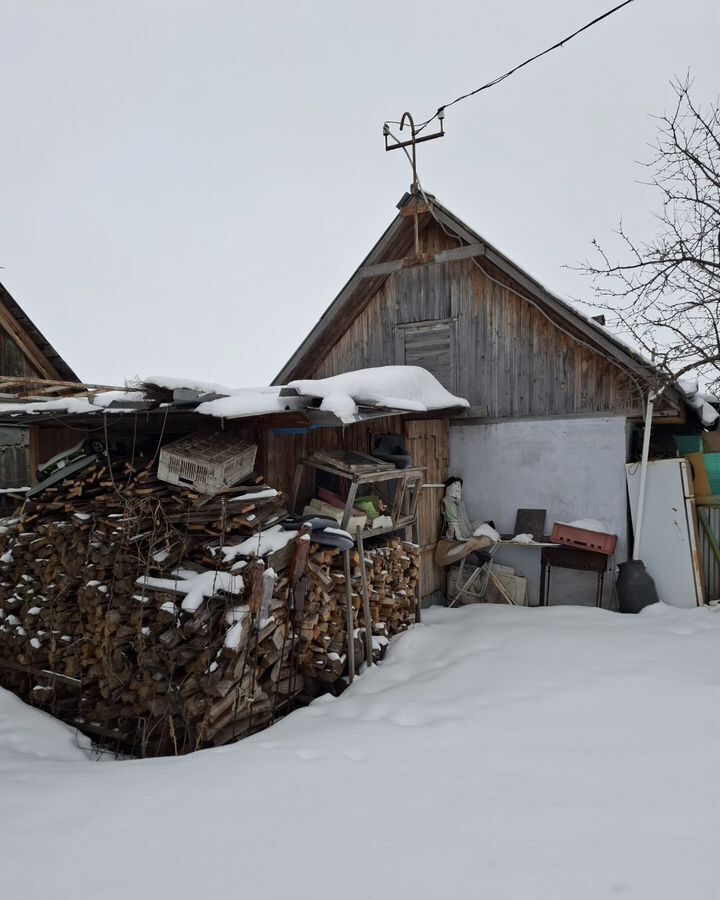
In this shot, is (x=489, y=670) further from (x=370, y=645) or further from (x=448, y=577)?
(x=448, y=577)

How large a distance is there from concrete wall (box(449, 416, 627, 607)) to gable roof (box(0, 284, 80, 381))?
9.02 meters

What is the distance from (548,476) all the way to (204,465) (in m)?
6.02

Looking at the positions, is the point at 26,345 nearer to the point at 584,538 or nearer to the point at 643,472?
the point at 584,538

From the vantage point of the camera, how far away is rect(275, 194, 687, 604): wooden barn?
907 cm

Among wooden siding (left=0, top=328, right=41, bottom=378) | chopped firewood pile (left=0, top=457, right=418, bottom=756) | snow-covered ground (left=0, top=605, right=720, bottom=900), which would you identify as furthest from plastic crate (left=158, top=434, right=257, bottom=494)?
wooden siding (left=0, top=328, right=41, bottom=378)

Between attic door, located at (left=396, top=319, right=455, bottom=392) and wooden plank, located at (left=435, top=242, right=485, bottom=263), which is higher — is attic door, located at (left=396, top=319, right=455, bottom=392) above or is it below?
below

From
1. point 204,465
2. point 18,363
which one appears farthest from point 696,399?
point 18,363

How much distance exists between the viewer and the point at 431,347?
10.9 m

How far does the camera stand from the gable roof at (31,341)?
38.7 ft

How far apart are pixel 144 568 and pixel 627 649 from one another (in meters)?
5.50

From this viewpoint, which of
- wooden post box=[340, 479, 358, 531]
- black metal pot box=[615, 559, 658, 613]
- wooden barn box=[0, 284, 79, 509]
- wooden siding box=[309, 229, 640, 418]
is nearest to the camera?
wooden post box=[340, 479, 358, 531]

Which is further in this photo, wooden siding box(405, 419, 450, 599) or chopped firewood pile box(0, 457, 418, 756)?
wooden siding box(405, 419, 450, 599)

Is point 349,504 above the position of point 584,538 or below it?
above

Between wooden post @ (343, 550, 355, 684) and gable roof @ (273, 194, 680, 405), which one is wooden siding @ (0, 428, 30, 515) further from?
wooden post @ (343, 550, 355, 684)
